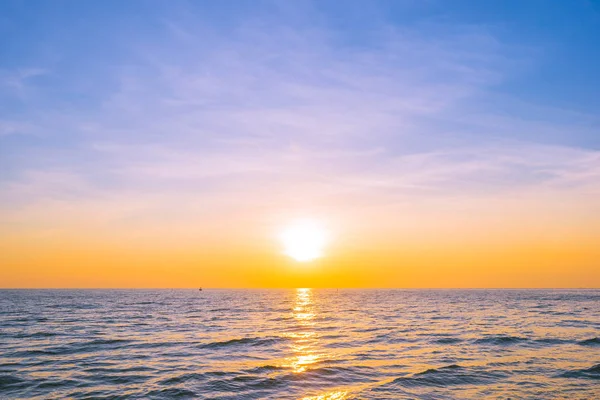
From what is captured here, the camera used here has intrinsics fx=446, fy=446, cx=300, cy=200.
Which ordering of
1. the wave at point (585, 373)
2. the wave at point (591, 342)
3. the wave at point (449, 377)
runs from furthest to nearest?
the wave at point (591, 342)
the wave at point (585, 373)
the wave at point (449, 377)

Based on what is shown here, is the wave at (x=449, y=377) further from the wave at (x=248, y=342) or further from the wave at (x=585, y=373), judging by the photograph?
the wave at (x=248, y=342)

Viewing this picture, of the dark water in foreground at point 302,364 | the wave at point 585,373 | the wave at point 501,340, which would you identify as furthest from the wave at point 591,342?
the wave at point 585,373

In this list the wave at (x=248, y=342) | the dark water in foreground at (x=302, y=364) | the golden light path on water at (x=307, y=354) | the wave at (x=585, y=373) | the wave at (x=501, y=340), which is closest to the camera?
the golden light path on water at (x=307, y=354)

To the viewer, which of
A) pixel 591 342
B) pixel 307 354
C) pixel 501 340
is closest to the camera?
pixel 307 354

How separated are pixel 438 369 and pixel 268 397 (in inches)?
398

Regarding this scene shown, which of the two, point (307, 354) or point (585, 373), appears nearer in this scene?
point (585, 373)

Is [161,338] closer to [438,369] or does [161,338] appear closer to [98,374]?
[98,374]

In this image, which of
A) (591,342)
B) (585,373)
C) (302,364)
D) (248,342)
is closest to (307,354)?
(302,364)

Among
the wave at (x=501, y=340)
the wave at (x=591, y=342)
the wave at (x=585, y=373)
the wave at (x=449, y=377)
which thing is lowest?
the wave at (x=591, y=342)

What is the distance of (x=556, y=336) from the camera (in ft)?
120

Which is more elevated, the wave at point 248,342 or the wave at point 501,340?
the wave at point 248,342

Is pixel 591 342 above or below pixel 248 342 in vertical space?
below

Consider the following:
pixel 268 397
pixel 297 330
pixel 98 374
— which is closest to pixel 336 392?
pixel 268 397

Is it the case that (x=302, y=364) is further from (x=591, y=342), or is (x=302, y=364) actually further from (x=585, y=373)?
(x=591, y=342)
